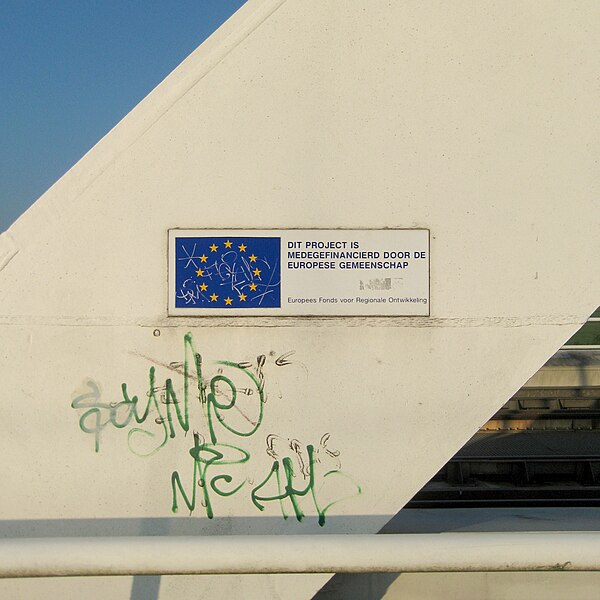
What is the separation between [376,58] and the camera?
10.1ft

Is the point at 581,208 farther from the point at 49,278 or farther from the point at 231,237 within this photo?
the point at 49,278

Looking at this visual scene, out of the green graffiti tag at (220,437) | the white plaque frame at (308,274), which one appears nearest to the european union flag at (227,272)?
the white plaque frame at (308,274)

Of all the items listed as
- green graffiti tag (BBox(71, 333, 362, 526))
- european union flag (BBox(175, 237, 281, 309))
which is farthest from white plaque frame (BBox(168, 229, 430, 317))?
green graffiti tag (BBox(71, 333, 362, 526))

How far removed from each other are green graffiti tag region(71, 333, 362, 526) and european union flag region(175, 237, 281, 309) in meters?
0.19

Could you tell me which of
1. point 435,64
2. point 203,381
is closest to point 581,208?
point 435,64

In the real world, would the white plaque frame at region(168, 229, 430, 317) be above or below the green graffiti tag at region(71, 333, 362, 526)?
above

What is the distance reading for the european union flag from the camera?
10.1ft

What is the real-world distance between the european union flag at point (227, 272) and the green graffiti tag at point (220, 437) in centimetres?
19

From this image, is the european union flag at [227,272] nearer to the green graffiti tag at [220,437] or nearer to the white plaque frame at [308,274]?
the white plaque frame at [308,274]

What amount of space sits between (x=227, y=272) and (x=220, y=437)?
670mm

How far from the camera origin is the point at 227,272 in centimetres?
310

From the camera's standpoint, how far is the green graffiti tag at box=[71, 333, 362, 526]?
3070 millimetres

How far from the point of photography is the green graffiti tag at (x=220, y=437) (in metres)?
3.07

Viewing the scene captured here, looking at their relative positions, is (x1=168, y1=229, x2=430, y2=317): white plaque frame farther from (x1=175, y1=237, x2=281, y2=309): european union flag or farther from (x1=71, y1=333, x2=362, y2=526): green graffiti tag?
(x1=71, y1=333, x2=362, y2=526): green graffiti tag
